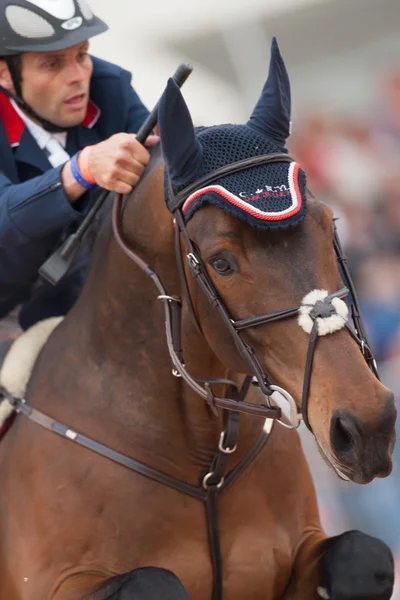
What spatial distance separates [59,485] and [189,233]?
1.09 metres

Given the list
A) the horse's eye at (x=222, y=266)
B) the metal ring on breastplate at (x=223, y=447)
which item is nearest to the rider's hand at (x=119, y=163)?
the horse's eye at (x=222, y=266)

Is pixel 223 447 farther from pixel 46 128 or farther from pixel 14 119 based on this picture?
pixel 14 119

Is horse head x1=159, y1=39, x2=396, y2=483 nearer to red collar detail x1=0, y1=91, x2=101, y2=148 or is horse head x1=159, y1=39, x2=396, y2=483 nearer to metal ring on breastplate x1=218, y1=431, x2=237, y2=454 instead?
metal ring on breastplate x1=218, y1=431, x2=237, y2=454

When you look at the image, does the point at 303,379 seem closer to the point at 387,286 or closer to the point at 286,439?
the point at 286,439

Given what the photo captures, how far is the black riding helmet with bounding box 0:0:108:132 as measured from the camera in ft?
12.5

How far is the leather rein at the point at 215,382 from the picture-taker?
2.69 metres

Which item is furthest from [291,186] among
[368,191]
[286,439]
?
[368,191]

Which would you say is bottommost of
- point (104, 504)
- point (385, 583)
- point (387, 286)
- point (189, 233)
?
point (387, 286)

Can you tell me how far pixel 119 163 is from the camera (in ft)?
10.4

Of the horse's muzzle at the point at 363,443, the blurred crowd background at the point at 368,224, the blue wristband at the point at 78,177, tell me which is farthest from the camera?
the blurred crowd background at the point at 368,224

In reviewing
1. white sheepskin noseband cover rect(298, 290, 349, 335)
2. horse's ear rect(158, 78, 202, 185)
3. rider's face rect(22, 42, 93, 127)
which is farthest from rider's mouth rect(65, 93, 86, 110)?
white sheepskin noseband cover rect(298, 290, 349, 335)

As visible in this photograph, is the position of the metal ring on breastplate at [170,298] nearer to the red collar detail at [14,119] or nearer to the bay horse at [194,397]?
the bay horse at [194,397]

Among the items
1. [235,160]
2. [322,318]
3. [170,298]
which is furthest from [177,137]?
[322,318]

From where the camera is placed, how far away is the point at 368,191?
22.9ft
